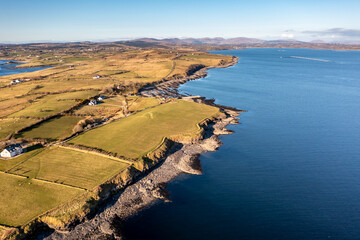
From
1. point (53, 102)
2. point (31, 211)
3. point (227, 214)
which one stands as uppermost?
point (53, 102)

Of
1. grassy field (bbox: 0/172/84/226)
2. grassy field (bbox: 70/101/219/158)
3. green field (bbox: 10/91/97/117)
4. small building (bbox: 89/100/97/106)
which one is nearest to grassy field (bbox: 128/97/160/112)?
grassy field (bbox: 70/101/219/158)

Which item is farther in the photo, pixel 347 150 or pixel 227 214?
pixel 347 150

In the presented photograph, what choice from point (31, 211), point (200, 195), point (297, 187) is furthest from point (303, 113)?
point (31, 211)

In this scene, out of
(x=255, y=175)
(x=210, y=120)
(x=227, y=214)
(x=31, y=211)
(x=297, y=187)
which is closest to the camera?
(x=31, y=211)

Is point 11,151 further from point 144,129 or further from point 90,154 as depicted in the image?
point 144,129

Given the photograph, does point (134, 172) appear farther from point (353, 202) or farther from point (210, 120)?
point (353, 202)

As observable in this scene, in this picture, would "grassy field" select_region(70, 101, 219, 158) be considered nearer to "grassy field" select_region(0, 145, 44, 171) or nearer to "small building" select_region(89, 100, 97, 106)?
"grassy field" select_region(0, 145, 44, 171)

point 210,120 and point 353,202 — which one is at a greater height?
point 210,120
